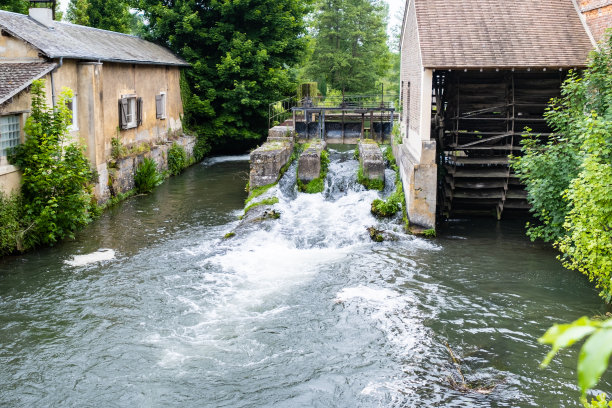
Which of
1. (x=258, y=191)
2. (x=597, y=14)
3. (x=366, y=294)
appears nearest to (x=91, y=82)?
(x=258, y=191)

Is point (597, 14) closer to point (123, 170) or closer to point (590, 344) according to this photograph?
point (123, 170)

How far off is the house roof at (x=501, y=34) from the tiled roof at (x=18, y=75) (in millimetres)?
9403

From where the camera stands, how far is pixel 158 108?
2405 cm

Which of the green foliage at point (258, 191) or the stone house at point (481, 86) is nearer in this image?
the stone house at point (481, 86)

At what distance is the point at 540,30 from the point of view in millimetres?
15945

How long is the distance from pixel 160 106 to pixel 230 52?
4310 mm

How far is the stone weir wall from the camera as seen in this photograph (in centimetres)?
1769

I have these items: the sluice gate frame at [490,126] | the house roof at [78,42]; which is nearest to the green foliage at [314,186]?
the sluice gate frame at [490,126]

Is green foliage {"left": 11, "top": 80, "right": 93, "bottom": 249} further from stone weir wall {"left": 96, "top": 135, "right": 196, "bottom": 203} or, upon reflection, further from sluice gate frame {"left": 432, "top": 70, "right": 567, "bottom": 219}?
sluice gate frame {"left": 432, "top": 70, "right": 567, "bottom": 219}

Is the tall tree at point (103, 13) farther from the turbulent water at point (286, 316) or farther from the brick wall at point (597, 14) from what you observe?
the brick wall at point (597, 14)

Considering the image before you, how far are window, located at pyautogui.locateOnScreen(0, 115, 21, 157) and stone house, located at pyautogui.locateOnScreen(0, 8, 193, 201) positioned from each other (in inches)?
0.9

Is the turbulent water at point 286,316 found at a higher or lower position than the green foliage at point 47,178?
lower

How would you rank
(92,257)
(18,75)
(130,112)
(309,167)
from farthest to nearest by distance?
(130,112) < (309,167) < (18,75) < (92,257)

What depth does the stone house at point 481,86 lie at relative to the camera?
1500 cm
